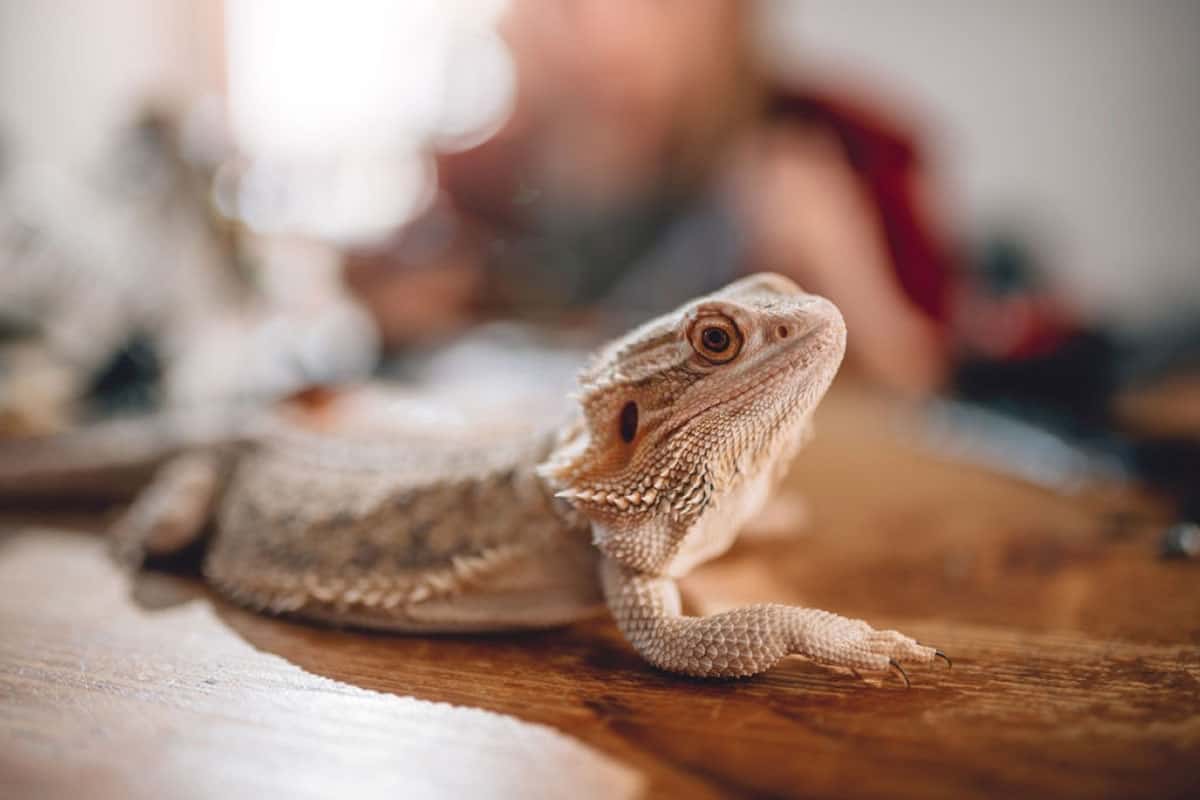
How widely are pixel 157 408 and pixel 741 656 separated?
2694 mm

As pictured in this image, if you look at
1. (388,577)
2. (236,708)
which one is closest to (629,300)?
(388,577)

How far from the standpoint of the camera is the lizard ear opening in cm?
113

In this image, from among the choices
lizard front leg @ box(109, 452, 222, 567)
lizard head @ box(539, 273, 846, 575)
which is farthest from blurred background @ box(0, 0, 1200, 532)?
lizard head @ box(539, 273, 846, 575)

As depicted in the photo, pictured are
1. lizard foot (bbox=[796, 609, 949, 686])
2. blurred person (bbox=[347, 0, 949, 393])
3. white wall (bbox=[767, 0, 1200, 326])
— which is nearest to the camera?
lizard foot (bbox=[796, 609, 949, 686])

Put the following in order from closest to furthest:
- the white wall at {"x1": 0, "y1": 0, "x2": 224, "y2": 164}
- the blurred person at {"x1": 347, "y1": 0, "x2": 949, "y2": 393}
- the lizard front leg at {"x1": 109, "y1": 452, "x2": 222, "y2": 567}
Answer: the lizard front leg at {"x1": 109, "y1": 452, "x2": 222, "y2": 567}, the blurred person at {"x1": 347, "y1": 0, "x2": 949, "y2": 393}, the white wall at {"x1": 0, "y1": 0, "x2": 224, "y2": 164}

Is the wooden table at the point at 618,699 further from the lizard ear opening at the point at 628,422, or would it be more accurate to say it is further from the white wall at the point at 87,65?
the white wall at the point at 87,65

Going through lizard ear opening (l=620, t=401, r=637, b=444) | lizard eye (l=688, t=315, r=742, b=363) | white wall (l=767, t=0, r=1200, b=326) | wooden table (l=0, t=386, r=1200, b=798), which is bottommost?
wooden table (l=0, t=386, r=1200, b=798)

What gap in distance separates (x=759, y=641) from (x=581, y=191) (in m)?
4.63

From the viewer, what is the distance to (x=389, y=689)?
1014 millimetres

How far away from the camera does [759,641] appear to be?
0.98 m

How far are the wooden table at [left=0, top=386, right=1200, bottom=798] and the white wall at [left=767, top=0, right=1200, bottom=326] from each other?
591 cm

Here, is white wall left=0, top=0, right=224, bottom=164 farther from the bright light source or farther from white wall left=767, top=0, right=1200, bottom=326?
white wall left=767, top=0, right=1200, bottom=326

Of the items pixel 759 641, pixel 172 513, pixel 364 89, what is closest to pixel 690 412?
pixel 759 641

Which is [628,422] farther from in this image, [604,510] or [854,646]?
[854,646]
